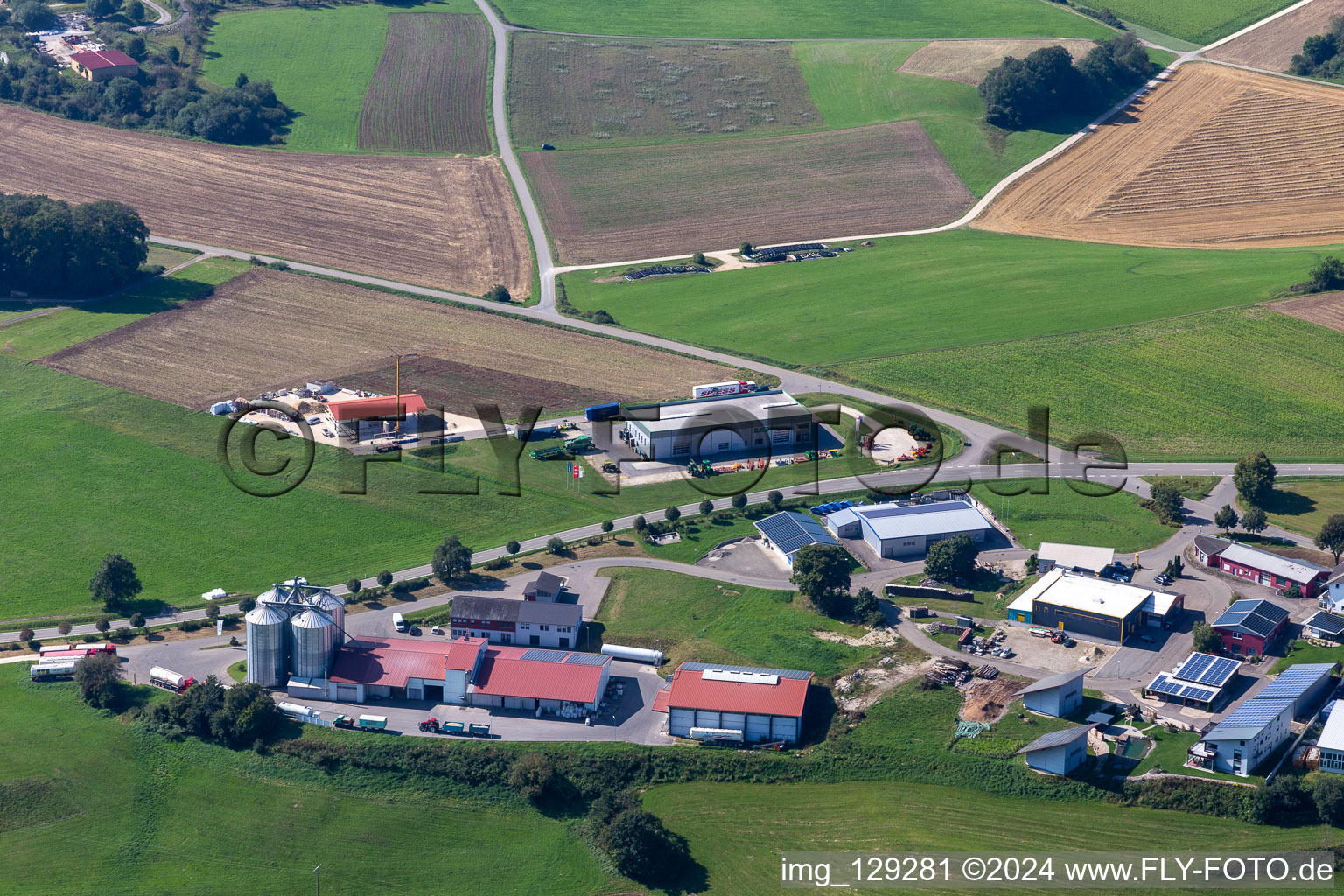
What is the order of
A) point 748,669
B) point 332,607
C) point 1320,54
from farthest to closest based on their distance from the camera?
1. point 1320,54
2. point 332,607
3. point 748,669

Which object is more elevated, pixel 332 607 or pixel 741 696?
pixel 332 607

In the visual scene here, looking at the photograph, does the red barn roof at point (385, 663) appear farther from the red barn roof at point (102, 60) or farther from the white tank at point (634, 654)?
the red barn roof at point (102, 60)

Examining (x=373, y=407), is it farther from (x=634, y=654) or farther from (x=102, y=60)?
(x=102, y=60)

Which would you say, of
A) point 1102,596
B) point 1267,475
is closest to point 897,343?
point 1267,475

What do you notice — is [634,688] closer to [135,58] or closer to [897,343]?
[897,343]

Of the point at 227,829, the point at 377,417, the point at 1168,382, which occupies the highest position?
the point at 1168,382

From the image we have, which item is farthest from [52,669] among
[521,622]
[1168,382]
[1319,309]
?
[1319,309]

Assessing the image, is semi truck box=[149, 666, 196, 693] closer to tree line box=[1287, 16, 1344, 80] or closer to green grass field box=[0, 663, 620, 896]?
green grass field box=[0, 663, 620, 896]

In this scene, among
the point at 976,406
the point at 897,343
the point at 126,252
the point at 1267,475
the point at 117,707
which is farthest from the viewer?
the point at 126,252
